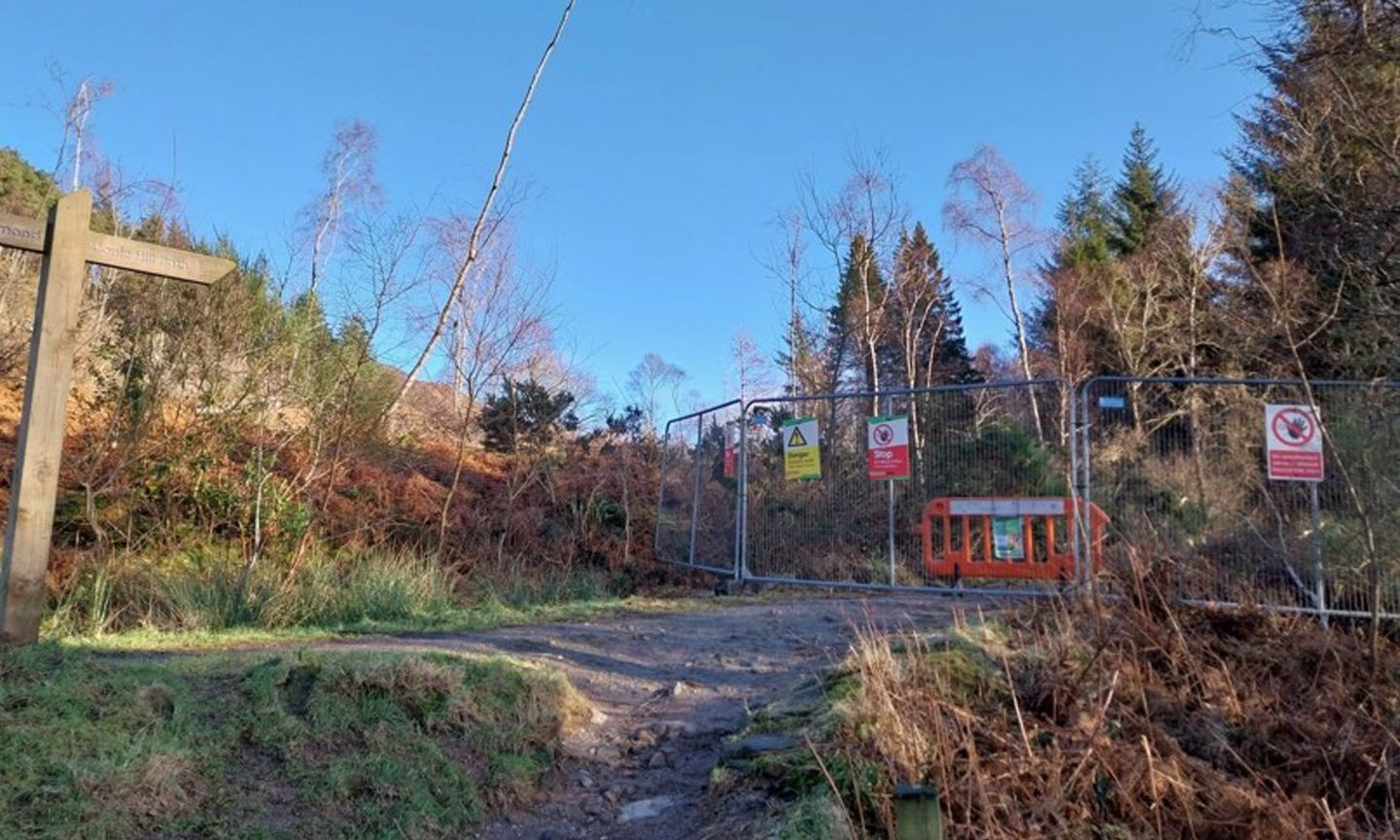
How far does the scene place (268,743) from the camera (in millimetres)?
4113

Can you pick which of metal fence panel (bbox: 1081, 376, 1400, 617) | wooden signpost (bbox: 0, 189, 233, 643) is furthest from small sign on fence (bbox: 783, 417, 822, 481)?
wooden signpost (bbox: 0, 189, 233, 643)

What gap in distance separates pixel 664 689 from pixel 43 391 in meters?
4.34

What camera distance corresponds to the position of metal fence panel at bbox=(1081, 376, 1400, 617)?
754 cm

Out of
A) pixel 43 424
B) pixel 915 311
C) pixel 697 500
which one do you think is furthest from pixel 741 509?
pixel 915 311

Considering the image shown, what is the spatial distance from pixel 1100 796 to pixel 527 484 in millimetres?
12601

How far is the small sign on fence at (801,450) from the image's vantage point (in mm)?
11438

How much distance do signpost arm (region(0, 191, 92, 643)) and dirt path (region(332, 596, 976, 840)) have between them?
228 cm

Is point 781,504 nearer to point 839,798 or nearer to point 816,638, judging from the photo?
point 816,638

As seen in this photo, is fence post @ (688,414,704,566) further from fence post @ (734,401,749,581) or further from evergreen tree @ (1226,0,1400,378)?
evergreen tree @ (1226,0,1400,378)

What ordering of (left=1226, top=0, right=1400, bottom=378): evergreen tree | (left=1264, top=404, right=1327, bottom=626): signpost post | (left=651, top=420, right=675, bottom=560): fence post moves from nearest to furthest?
(left=1226, top=0, right=1400, bottom=378): evergreen tree < (left=1264, top=404, right=1327, bottom=626): signpost post < (left=651, top=420, right=675, bottom=560): fence post

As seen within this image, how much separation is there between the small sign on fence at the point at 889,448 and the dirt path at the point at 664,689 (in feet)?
4.81

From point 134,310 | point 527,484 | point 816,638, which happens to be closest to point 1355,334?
point 816,638

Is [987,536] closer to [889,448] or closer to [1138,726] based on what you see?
[889,448]

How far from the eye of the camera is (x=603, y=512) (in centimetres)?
1553
